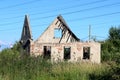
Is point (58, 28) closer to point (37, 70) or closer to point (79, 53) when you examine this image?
point (79, 53)

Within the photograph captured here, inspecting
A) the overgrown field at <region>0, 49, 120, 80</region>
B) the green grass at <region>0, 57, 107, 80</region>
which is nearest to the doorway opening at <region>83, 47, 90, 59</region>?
the overgrown field at <region>0, 49, 120, 80</region>

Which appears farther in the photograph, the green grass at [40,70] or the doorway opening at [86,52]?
the doorway opening at [86,52]

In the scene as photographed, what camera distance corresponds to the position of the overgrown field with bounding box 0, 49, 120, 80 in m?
20.8

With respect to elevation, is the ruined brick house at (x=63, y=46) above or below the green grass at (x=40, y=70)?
above

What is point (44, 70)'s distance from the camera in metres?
23.3

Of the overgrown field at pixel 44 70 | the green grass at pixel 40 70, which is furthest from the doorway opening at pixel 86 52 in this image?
the green grass at pixel 40 70

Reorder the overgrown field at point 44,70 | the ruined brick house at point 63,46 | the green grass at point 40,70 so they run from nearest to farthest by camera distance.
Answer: the overgrown field at point 44,70 < the green grass at point 40,70 < the ruined brick house at point 63,46

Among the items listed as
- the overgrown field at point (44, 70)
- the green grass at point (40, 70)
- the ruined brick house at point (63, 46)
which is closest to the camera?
the overgrown field at point (44, 70)

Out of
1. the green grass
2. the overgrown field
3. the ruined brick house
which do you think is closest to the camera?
the overgrown field

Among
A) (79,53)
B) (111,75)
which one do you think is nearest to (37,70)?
(111,75)

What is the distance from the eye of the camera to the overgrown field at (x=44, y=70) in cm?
2078

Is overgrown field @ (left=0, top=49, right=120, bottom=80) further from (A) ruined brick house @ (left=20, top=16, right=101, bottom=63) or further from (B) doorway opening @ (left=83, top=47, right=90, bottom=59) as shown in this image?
(B) doorway opening @ (left=83, top=47, right=90, bottom=59)

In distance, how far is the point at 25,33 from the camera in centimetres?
6406

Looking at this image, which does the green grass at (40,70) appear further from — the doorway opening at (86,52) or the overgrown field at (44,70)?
the doorway opening at (86,52)
